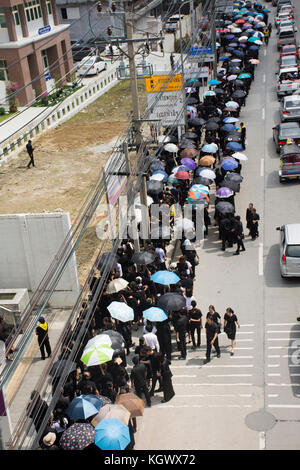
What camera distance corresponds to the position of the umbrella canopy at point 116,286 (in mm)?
15706

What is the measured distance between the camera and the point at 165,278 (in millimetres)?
15742

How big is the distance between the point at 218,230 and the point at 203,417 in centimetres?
997

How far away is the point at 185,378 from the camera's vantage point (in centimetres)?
1408

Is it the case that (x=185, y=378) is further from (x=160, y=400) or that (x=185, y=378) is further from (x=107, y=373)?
(x=107, y=373)

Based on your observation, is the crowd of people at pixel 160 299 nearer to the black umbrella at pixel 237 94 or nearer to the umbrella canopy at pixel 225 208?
the umbrella canopy at pixel 225 208

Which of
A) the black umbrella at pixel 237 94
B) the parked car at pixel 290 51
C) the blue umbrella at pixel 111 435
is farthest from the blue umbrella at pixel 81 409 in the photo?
the parked car at pixel 290 51

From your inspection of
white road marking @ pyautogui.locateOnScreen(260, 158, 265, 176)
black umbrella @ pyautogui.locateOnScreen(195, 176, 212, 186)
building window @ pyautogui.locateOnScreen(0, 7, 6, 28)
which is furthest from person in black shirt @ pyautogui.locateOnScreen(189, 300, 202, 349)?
building window @ pyautogui.locateOnScreen(0, 7, 6, 28)

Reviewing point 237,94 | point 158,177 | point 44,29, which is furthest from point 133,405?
point 44,29

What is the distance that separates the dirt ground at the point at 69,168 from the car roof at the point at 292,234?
668 centimetres

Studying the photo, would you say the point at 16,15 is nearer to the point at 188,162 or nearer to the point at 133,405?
the point at 188,162

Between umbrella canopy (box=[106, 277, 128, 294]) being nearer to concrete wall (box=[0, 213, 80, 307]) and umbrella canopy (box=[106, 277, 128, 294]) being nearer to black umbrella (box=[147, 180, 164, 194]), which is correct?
concrete wall (box=[0, 213, 80, 307])
